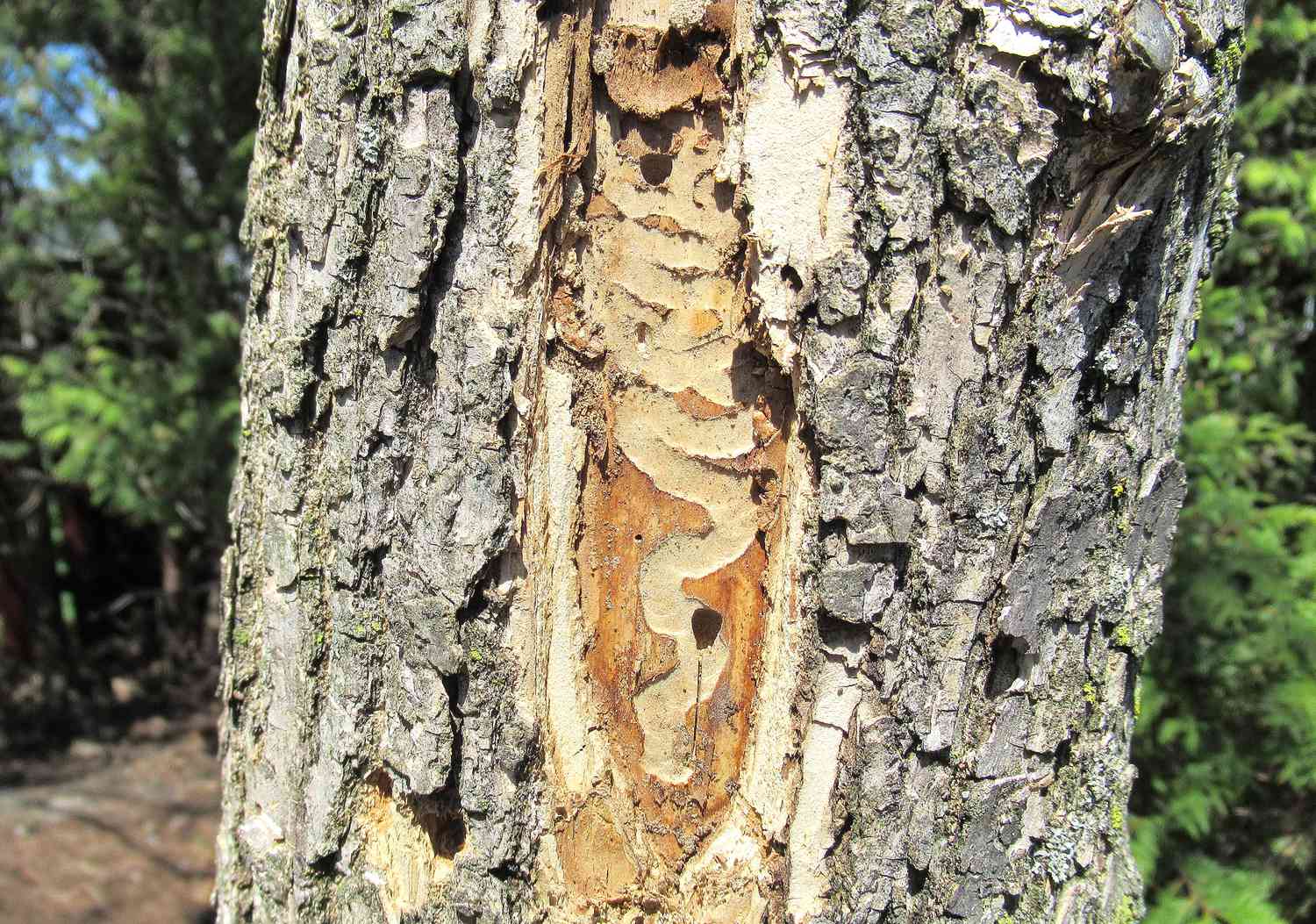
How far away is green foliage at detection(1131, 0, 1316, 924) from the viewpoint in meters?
2.62

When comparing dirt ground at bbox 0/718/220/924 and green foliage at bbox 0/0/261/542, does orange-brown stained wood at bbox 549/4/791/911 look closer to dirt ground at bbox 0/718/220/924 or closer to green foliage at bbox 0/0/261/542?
green foliage at bbox 0/0/261/542

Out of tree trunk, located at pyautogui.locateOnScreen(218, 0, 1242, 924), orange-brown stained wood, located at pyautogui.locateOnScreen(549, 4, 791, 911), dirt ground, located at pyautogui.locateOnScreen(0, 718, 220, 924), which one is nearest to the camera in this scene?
tree trunk, located at pyautogui.locateOnScreen(218, 0, 1242, 924)

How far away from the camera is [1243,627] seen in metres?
2.87

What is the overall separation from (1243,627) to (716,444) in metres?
2.47

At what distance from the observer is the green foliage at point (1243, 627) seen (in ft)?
8.61

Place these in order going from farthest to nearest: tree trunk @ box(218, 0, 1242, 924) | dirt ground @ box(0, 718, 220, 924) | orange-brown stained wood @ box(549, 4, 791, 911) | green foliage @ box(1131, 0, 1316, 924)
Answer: dirt ground @ box(0, 718, 220, 924) → green foliage @ box(1131, 0, 1316, 924) → orange-brown stained wood @ box(549, 4, 791, 911) → tree trunk @ box(218, 0, 1242, 924)

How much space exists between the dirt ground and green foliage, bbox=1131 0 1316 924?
13.6ft

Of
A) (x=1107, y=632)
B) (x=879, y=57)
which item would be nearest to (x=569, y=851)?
(x=1107, y=632)

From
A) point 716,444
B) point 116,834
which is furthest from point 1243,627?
point 116,834

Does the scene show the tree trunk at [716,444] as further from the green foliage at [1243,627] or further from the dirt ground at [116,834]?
→ the dirt ground at [116,834]

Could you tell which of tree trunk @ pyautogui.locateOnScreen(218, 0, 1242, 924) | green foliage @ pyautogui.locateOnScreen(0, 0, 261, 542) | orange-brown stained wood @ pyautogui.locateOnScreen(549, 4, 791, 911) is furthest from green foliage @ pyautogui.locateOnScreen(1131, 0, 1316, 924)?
green foliage @ pyautogui.locateOnScreen(0, 0, 261, 542)

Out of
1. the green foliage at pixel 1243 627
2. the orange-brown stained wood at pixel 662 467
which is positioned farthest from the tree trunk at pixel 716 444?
the green foliage at pixel 1243 627

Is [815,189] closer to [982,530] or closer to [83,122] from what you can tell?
[982,530]

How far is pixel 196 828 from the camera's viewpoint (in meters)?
4.91
